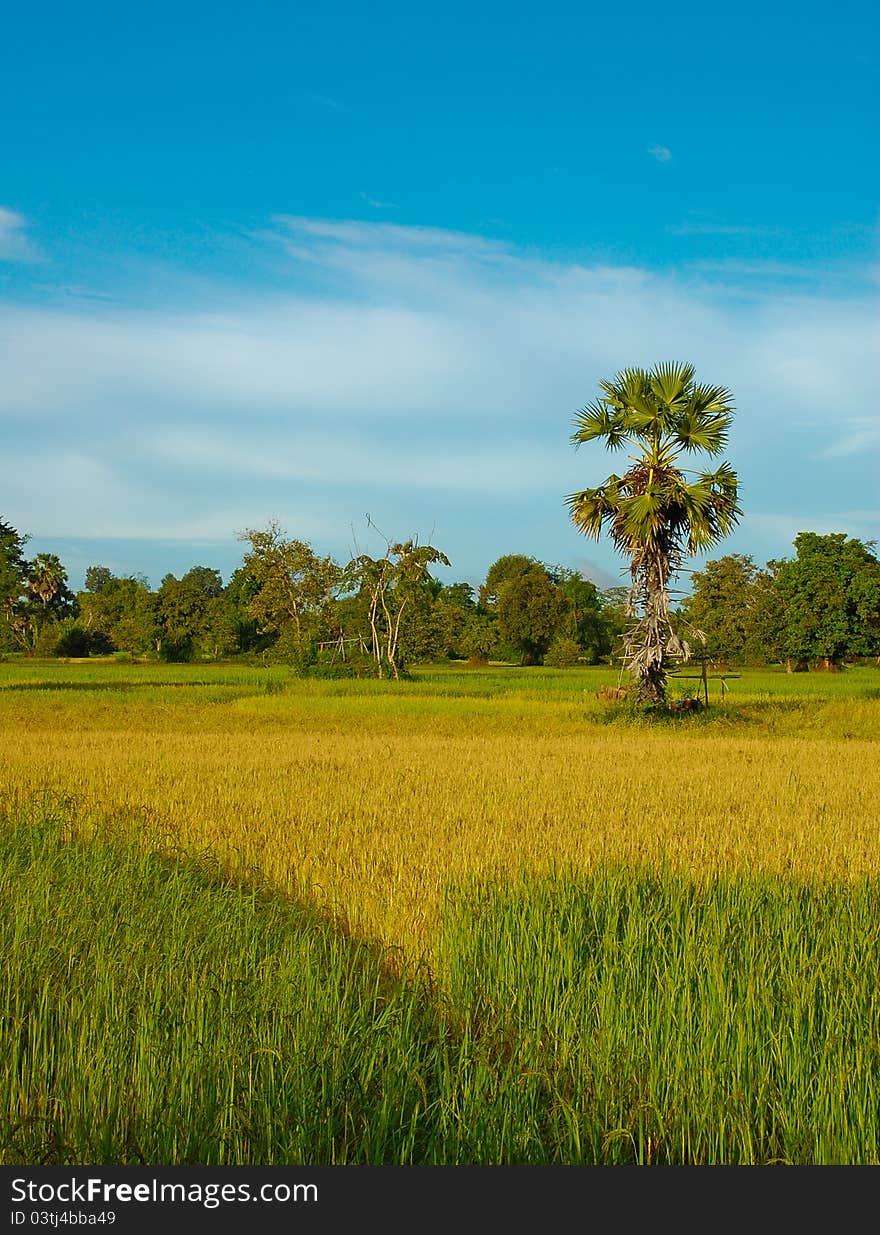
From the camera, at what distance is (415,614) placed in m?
43.3

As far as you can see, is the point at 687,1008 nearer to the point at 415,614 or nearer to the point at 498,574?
the point at 415,614

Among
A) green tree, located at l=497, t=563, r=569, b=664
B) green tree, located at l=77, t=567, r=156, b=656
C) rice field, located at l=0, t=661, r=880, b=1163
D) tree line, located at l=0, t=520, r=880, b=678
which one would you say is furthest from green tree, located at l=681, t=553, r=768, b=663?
rice field, located at l=0, t=661, r=880, b=1163

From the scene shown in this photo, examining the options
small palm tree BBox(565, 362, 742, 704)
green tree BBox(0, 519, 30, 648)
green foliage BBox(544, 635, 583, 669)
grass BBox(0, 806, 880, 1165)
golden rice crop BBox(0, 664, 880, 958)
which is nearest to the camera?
grass BBox(0, 806, 880, 1165)

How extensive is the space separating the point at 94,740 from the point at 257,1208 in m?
15.7

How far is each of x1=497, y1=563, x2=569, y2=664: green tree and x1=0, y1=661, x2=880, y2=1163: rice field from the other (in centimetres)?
5901

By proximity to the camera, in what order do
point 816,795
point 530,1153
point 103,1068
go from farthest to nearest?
point 816,795
point 103,1068
point 530,1153

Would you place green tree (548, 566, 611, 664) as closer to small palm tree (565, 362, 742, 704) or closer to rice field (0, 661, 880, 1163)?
small palm tree (565, 362, 742, 704)

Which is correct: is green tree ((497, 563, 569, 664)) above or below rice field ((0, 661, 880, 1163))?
above

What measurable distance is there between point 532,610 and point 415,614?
27559mm

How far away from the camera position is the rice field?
3.05 m

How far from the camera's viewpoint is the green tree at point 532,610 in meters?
69.9

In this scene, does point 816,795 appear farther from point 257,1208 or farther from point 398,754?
point 257,1208

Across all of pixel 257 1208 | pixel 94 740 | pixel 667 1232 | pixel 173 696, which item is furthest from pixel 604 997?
pixel 173 696

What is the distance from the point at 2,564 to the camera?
33.7 m
